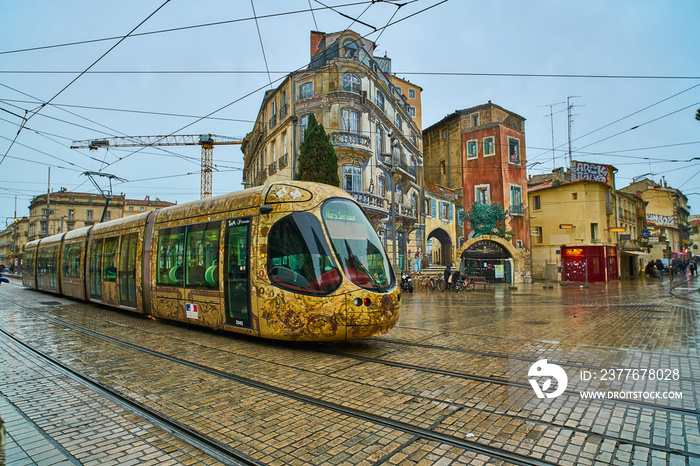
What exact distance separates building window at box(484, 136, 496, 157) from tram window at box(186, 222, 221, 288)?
3402 cm

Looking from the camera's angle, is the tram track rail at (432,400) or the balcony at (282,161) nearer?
the tram track rail at (432,400)

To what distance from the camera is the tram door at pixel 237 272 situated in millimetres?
8008

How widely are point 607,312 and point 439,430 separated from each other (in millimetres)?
12488

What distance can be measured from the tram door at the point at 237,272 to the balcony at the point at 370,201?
1582 centimetres

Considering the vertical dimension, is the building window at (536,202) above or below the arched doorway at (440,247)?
above

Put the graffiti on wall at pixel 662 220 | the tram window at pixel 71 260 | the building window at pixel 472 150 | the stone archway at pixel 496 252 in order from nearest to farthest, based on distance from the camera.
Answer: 1. the tram window at pixel 71 260
2. the stone archway at pixel 496 252
3. the building window at pixel 472 150
4. the graffiti on wall at pixel 662 220

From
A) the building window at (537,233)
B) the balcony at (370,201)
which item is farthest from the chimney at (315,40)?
the building window at (537,233)

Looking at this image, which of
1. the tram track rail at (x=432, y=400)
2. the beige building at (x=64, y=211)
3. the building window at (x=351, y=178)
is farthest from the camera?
the beige building at (x=64, y=211)

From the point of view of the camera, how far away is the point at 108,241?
13578mm

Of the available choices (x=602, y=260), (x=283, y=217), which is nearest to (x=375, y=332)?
(x=283, y=217)

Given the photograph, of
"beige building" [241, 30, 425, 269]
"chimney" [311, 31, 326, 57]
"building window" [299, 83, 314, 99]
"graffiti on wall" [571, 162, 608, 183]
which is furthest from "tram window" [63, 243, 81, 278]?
"graffiti on wall" [571, 162, 608, 183]

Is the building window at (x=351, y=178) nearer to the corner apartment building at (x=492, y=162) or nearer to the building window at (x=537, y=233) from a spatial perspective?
the corner apartment building at (x=492, y=162)

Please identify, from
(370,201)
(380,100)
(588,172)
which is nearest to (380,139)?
(380,100)

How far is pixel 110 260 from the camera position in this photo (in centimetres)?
1335
